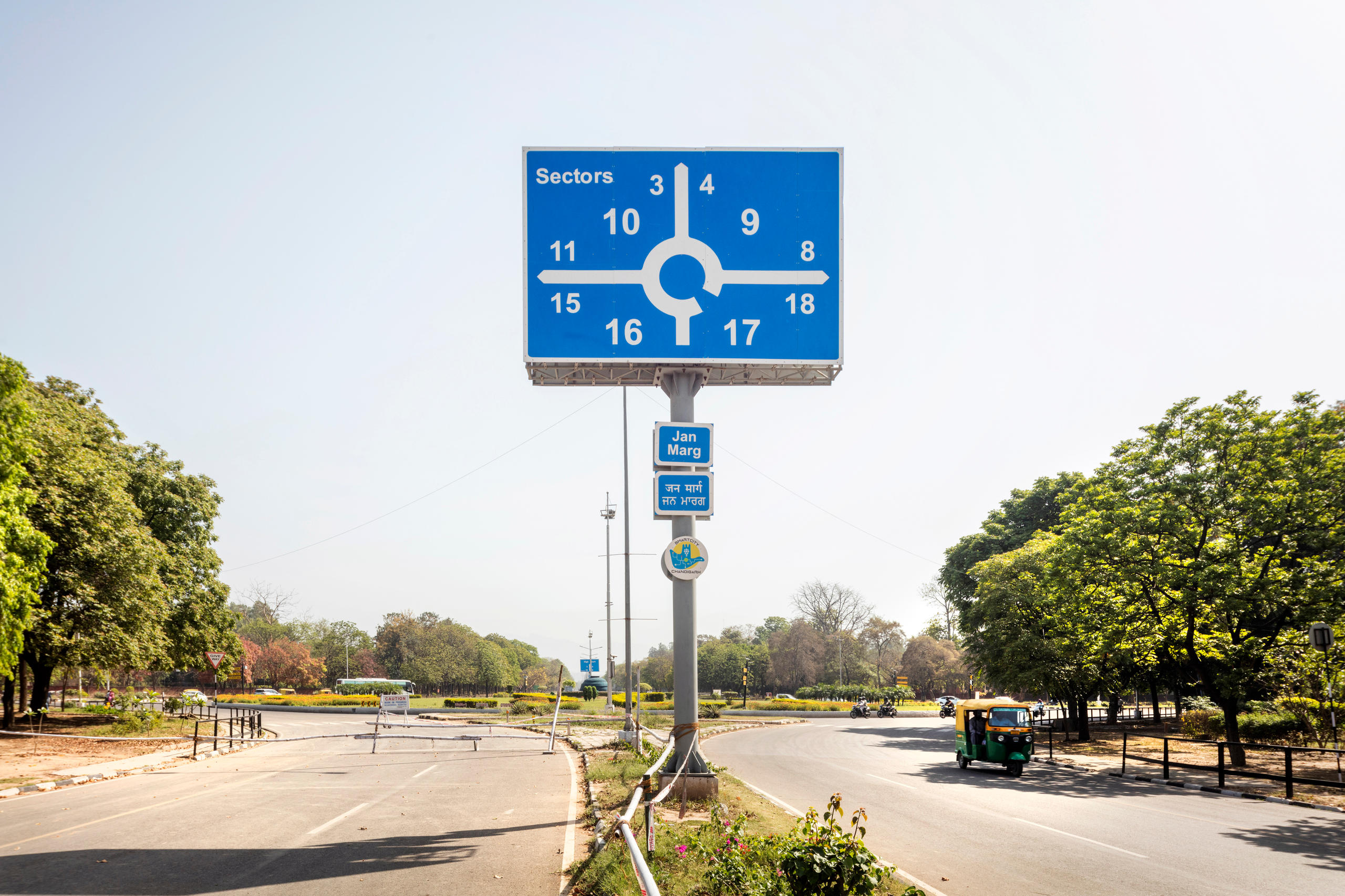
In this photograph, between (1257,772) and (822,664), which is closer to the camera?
(1257,772)

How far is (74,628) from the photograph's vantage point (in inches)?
1217

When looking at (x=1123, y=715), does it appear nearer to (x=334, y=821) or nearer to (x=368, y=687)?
(x=368, y=687)

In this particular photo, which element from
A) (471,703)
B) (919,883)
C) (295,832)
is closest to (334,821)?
(295,832)

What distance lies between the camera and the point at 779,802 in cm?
1681

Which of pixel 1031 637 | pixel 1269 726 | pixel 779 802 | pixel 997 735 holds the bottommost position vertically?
pixel 1269 726

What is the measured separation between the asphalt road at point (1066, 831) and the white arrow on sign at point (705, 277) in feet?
26.4

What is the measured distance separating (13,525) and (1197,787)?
2947cm

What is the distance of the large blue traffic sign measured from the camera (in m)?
13.2

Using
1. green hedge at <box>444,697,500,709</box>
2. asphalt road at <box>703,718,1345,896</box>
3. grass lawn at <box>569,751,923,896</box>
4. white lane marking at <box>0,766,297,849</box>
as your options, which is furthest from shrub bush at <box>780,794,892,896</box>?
green hedge at <box>444,697,500,709</box>

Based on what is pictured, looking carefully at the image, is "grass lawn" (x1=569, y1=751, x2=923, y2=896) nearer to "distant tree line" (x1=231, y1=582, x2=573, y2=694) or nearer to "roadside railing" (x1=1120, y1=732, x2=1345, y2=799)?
"roadside railing" (x1=1120, y1=732, x2=1345, y2=799)

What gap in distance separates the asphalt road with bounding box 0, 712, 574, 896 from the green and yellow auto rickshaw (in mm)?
11740

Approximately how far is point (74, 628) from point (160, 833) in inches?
899

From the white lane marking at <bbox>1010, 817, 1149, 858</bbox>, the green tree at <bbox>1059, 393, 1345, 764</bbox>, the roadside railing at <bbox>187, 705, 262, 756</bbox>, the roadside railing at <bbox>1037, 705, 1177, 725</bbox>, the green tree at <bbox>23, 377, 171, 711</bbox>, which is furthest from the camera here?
the roadside railing at <bbox>1037, 705, 1177, 725</bbox>

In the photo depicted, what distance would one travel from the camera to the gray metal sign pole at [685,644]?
1342 centimetres
